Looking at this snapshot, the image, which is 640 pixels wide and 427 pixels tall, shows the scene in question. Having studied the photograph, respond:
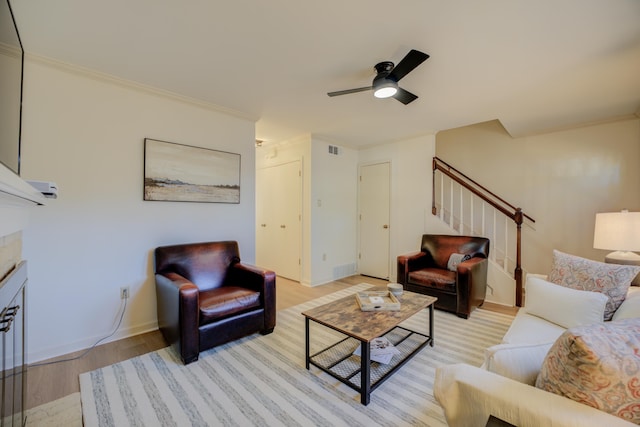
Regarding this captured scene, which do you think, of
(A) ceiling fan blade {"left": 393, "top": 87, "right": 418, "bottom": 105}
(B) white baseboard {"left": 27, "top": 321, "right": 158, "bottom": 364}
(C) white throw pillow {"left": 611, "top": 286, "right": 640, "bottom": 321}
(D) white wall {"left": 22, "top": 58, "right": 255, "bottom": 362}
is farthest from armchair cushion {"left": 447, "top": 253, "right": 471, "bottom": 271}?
(B) white baseboard {"left": 27, "top": 321, "right": 158, "bottom": 364}

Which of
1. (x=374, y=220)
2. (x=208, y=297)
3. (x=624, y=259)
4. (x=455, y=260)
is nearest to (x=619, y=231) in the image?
(x=624, y=259)

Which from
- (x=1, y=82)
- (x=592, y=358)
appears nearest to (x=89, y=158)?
(x=1, y=82)

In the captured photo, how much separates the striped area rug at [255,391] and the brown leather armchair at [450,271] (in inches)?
22.0

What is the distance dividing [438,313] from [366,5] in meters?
2.92

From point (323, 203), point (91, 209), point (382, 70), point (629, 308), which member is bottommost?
point (629, 308)

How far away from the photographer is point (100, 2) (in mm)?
1533

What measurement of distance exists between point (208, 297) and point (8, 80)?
1.77 metres

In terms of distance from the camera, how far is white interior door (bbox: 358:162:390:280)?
4480 millimetres

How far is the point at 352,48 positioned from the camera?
76.1 inches

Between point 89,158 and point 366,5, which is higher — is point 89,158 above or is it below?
below

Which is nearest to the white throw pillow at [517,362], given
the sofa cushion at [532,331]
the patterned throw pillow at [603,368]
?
the patterned throw pillow at [603,368]

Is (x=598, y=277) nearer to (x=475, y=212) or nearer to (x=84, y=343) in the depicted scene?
A: (x=475, y=212)

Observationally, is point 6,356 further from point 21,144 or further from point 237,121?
point 237,121

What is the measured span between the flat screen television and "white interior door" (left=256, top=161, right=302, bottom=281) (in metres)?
3.01
